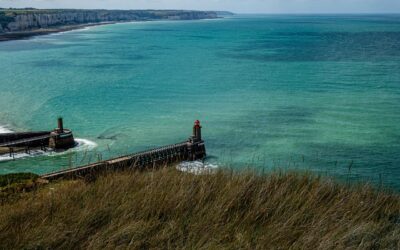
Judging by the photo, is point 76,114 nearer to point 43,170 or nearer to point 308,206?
point 43,170

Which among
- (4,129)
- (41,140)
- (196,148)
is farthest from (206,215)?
(4,129)

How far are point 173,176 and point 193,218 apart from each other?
6.58 ft

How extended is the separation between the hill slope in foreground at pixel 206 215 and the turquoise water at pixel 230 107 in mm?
2612

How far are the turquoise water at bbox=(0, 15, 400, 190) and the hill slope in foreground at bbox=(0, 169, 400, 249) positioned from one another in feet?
8.57

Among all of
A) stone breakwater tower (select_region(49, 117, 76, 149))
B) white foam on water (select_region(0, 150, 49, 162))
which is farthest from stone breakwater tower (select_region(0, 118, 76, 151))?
white foam on water (select_region(0, 150, 49, 162))

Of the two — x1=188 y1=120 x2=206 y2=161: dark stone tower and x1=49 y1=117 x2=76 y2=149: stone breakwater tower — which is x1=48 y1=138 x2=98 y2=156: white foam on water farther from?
x1=188 y1=120 x2=206 y2=161: dark stone tower

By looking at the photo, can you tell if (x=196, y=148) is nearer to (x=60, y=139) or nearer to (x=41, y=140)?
(x=60, y=139)

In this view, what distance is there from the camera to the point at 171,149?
23641 mm

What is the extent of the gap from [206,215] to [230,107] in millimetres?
30412

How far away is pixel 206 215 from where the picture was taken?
6.32 m

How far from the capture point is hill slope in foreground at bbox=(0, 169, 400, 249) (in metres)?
5.61

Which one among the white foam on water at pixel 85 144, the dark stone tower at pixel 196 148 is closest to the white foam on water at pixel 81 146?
the white foam on water at pixel 85 144

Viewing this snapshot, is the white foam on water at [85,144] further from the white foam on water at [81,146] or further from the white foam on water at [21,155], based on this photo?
the white foam on water at [21,155]

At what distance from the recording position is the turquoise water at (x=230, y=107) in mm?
23859
